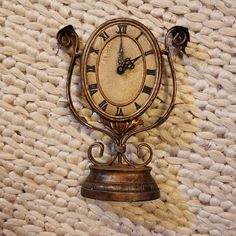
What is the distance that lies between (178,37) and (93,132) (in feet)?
0.95

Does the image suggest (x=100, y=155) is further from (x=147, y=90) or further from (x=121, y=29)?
(x=121, y=29)

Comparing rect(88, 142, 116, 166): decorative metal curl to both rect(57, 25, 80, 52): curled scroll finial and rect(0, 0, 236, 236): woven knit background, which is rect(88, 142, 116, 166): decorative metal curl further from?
rect(57, 25, 80, 52): curled scroll finial

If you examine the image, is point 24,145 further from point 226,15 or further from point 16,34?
point 226,15

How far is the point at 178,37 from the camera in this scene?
0.95 metres

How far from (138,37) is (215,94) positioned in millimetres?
221

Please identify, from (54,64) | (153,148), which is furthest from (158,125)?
(54,64)

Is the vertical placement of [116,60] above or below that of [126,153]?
above

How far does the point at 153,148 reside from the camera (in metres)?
0.97

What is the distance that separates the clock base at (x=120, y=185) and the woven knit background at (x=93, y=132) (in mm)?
78

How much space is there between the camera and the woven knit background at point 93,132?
960 millimetres

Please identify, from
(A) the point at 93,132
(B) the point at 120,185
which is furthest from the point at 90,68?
(B) the point at 120,185

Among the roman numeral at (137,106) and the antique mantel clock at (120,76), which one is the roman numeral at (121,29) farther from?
the roman numeral at (137,106)

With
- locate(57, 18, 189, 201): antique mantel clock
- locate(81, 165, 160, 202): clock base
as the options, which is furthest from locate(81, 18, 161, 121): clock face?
locate(81, 165, 160, 202): clock base

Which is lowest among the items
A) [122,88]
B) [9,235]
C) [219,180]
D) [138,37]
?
[9,235]
